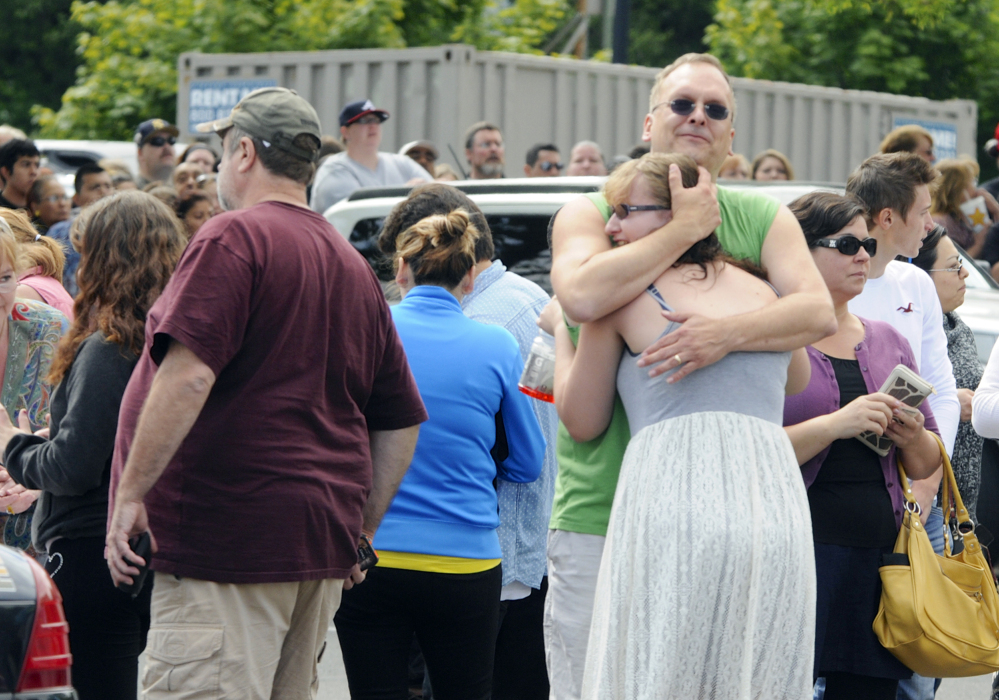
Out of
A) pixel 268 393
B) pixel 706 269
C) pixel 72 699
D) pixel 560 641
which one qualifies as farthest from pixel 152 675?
pixel 706 269

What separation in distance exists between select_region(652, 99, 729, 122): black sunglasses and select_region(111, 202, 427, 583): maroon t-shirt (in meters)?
0.94

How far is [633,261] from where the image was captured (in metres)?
2.79

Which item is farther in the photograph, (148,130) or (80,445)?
(148,130)

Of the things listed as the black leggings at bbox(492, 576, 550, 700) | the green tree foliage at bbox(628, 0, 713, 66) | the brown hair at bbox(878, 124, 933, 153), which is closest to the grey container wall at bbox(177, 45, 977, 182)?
the brown hair at bbox(878, 124, 933, 153)

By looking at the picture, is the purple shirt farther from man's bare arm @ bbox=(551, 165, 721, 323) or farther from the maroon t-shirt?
the maroon t-shirt

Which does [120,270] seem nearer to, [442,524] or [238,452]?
[238,452]

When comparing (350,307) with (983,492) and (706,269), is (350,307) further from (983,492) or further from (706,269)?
(983,492)

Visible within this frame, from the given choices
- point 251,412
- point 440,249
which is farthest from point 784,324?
point 440,249

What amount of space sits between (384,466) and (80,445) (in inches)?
32.9

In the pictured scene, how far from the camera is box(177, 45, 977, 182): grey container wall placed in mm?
12289

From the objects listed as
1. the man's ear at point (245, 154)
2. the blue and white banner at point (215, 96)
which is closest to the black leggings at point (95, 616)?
the man's ear at point (245, 154)

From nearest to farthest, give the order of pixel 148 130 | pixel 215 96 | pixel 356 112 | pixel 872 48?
pixel 356 112
pixel 148 130
pixel 215 96
pixel 872 48

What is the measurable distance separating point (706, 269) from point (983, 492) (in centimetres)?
286

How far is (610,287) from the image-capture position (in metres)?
2.79
